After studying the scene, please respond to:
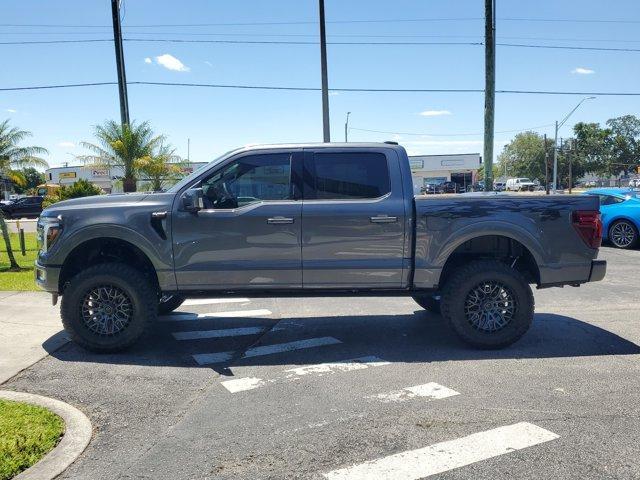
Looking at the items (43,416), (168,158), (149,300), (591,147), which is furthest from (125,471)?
(591,147)

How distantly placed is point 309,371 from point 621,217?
38.0ft

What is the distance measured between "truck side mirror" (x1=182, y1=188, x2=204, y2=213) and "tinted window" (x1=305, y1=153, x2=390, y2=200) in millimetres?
1127

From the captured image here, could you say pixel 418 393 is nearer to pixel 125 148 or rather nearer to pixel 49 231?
pixel 49 231

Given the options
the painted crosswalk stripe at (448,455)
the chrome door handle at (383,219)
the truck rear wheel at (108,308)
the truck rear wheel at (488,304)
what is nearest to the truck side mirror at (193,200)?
the truck rear wheel at (108,308)

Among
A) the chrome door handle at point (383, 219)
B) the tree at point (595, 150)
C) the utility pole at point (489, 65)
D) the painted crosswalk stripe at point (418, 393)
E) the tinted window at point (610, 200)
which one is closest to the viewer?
the painted crosswalk stripe at point (418, 393)

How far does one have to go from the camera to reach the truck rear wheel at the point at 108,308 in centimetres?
588

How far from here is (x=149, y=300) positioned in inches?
233

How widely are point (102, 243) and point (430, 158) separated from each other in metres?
59.6

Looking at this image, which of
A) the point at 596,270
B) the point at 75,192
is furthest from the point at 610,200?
the point at 75,192

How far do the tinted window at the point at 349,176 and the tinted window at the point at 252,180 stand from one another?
30 cm

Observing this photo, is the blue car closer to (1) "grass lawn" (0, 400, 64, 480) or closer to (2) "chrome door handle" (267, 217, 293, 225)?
(2) "chrome door handle" (267, 217, 293, 225)

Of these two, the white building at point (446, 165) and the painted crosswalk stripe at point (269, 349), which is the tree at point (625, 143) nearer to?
the white building at point (446, 165)

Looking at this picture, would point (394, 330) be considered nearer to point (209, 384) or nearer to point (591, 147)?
point (209, 384)

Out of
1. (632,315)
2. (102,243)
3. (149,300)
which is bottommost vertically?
(632,315)
